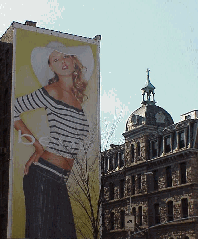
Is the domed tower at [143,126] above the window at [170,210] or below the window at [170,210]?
above

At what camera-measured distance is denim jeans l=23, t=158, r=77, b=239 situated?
5938 centimetres

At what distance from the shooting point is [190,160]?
66.5 m

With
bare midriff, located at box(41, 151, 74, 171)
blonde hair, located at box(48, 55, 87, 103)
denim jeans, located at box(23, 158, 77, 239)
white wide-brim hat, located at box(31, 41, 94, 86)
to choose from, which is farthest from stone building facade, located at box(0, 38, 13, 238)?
blonde hair, located at box(48, 55, 87, 103)

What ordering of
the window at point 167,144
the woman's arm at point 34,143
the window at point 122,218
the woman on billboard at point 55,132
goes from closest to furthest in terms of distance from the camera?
the woman on billboard at point 55,132, the woman's arm at point 34,143, the window at point 167,144, the window at point 122,218

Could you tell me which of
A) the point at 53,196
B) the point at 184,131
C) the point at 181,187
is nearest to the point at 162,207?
the point at 181,187

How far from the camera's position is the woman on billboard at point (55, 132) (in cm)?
5994

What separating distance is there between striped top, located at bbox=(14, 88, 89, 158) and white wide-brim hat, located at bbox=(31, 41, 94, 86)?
188 cm

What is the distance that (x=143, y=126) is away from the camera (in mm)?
74875

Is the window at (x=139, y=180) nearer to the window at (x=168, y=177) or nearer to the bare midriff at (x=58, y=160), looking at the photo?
the window at (x=168, y=177)

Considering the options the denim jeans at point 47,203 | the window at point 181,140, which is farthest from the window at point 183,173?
the denim jeans at point 47,203

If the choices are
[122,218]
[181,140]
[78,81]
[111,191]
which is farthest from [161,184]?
[78,81]

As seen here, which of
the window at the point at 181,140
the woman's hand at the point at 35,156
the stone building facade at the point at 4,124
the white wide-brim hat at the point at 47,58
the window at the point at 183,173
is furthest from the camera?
the window at the point at 181,140

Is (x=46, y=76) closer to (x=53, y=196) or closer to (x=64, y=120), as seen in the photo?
(x=64, y=120)

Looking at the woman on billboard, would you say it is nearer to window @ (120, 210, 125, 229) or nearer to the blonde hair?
the blonde hair
